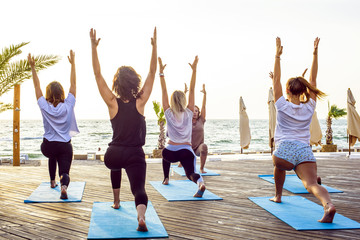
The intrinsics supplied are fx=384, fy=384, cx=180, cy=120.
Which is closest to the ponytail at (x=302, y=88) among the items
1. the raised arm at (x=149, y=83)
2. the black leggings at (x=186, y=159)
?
the raised arm at (x=149, y=83)

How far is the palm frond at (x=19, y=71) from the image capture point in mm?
9461

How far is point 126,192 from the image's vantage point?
4.97m

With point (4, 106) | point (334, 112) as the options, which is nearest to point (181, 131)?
point (4, 106)

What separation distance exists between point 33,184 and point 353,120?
7.89 m

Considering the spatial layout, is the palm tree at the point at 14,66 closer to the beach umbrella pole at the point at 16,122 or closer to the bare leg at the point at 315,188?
the beach umbrella pole at the point at 16,122

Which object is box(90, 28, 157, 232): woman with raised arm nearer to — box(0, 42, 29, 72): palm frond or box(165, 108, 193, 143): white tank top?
box(165, 108, 193, 143): white tank top

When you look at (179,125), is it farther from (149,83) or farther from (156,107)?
(156,107)

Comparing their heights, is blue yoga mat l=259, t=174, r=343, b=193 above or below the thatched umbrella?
below

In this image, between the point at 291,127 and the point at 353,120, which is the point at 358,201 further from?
the point at 353,120

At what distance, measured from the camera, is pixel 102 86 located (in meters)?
2.89

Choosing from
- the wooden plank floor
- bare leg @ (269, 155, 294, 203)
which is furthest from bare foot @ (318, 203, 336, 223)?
bare leg @ (269, 155, 294, 203)

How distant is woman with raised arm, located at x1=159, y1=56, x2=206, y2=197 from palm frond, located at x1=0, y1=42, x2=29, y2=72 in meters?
6.39

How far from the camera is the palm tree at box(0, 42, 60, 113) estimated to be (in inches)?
372

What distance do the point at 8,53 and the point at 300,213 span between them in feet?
27.1
